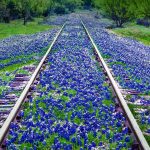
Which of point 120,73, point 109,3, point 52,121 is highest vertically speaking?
point 52,121

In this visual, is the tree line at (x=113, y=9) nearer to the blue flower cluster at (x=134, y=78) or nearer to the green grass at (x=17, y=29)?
the green grass at (x=17, y=29)

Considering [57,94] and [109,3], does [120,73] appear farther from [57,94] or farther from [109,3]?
[109,3]

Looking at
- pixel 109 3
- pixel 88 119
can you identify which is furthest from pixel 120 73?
pixel 109 3

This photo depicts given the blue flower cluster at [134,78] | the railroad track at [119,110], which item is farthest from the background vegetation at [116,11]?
the railroad track at [119,110]

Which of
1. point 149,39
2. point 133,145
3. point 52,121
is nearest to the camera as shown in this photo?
point 133,145

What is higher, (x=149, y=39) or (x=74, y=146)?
(x=74, y=146)

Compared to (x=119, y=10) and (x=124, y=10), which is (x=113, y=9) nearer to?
(x=119, y=10)

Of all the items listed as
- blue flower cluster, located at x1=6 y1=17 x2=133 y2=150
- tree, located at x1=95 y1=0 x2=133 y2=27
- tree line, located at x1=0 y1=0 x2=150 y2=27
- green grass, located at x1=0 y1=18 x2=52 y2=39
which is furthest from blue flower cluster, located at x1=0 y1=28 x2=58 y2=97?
tree, located at x1=95 y1=0 x2=133 y2=27

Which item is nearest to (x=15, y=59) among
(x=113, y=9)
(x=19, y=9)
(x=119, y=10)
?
(x=19, y=9)

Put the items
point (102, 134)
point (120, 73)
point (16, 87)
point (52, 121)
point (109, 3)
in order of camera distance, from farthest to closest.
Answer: point (109, 3), point (120, 73), point (16, 87), point (52, 121), point (102, 134)
